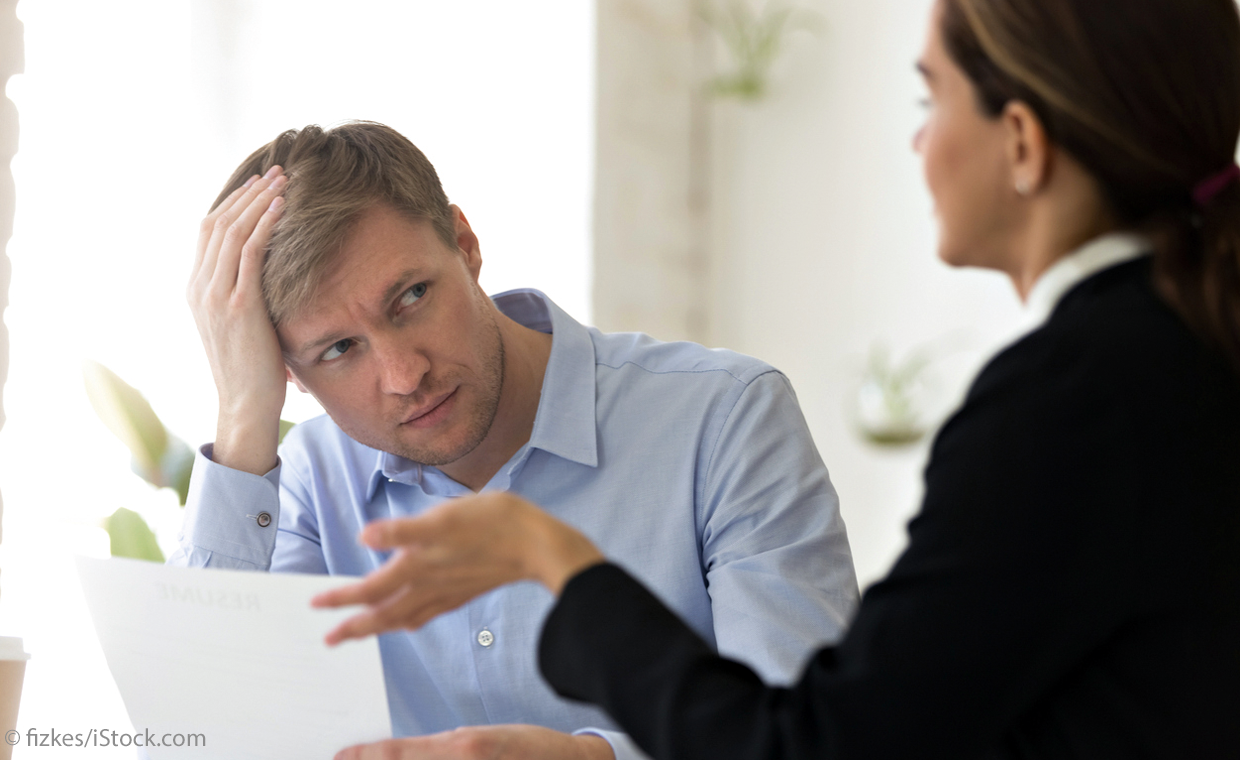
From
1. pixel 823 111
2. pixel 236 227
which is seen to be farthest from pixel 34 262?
pixel 823 111

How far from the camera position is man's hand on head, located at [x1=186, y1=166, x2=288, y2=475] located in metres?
1.29

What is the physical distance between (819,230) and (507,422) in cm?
182

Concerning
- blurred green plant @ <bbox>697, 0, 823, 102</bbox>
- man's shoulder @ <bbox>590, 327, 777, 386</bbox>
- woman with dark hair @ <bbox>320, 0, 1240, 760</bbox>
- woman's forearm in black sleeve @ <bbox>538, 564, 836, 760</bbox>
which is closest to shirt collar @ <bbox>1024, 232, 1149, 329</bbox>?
woman with dark hair @ <bbox>320, 0, 1240, 760</bbox>

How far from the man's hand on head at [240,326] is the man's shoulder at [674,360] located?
0.41 meters

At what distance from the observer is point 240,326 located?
4.29 ft

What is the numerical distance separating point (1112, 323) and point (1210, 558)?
0.14 metres

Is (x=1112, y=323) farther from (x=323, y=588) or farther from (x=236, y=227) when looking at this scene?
(x=236, y=227)

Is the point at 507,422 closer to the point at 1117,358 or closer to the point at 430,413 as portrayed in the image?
the point at 430,413

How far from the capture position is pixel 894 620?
623mm

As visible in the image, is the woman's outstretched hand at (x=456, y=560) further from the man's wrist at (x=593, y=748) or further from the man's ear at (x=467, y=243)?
the man's ear at (x=467, y=243)

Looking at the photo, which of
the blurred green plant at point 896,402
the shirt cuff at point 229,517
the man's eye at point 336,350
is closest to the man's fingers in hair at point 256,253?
the man's eye at point 336,350

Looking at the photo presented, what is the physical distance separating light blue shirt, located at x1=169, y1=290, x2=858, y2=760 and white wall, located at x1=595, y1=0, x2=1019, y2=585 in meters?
1.44

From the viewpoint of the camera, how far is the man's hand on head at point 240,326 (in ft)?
4.23

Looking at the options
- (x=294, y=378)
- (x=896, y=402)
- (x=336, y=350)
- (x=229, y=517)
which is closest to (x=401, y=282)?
(x=336, y=350)
